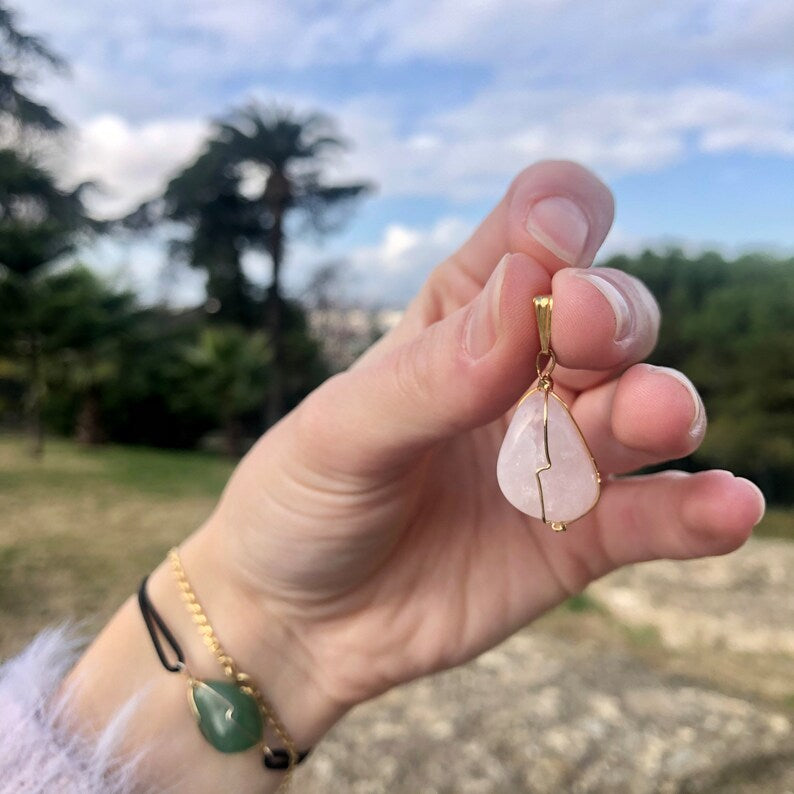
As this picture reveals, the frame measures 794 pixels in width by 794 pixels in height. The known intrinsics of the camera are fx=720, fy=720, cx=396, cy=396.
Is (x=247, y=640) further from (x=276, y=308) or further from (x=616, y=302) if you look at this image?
(x=276, y=308)

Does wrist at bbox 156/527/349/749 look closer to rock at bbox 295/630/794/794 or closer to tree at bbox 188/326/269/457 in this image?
rock at bbox 295/630/794/794

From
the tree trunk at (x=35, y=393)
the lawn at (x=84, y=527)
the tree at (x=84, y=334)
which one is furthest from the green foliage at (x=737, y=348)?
the tree trunk at (x=35, y=393)

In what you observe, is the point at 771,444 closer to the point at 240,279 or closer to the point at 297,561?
the point at 297,561

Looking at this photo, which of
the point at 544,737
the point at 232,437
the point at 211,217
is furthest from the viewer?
the point at 232,437

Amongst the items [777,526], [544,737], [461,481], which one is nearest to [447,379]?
[461,481]

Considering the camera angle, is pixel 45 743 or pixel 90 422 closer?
pixel 45 743

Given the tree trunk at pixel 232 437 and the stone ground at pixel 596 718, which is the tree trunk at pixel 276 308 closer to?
the tree trunk at pixel 232 437

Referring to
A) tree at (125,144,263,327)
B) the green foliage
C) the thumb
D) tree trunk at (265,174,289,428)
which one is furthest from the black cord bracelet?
tree trunk at (265,174,289,428)
